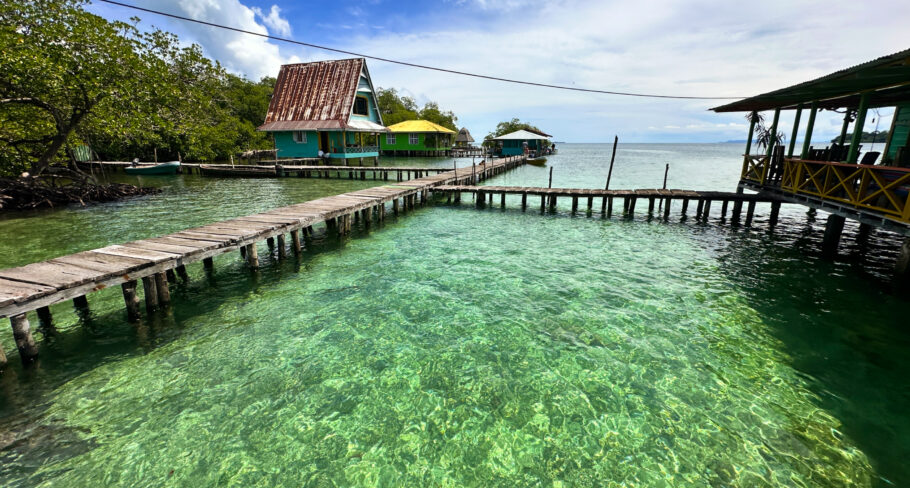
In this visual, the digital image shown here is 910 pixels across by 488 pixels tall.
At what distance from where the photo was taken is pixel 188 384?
4.87 meters

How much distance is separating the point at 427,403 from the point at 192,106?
20184 mm

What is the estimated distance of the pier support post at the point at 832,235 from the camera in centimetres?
1027

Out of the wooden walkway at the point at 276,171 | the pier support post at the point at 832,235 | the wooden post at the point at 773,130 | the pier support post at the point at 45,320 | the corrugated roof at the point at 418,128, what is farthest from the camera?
the corrugated roof at the point at 418,128

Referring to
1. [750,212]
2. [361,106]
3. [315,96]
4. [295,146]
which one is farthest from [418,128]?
[750,212]

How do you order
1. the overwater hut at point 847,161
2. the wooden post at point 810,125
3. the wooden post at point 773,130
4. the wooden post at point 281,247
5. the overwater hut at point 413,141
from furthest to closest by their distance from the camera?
the overwater hut at point 413,141 → the wooden post at point 773,130 → the wooden post at point 810,125 → the wooden post at point 281,247 → the overwater hut at point 847,161

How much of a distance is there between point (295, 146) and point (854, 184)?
33.1 metres

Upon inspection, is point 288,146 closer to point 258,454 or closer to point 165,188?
point 165,188

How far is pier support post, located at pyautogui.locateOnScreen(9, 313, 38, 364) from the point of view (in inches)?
192

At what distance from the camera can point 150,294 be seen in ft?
21.6

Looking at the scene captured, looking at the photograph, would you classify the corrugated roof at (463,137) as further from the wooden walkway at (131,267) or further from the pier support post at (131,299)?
the pier support post at (131,299)

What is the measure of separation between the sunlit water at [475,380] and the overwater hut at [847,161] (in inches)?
66.6

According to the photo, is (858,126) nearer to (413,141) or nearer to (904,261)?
(904,261)

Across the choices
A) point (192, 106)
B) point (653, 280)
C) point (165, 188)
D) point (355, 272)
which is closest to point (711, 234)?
point (653, 280)

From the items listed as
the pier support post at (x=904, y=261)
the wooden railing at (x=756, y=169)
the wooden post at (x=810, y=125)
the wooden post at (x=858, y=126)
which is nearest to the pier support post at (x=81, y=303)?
the pier support post at (x=904, y=261)
